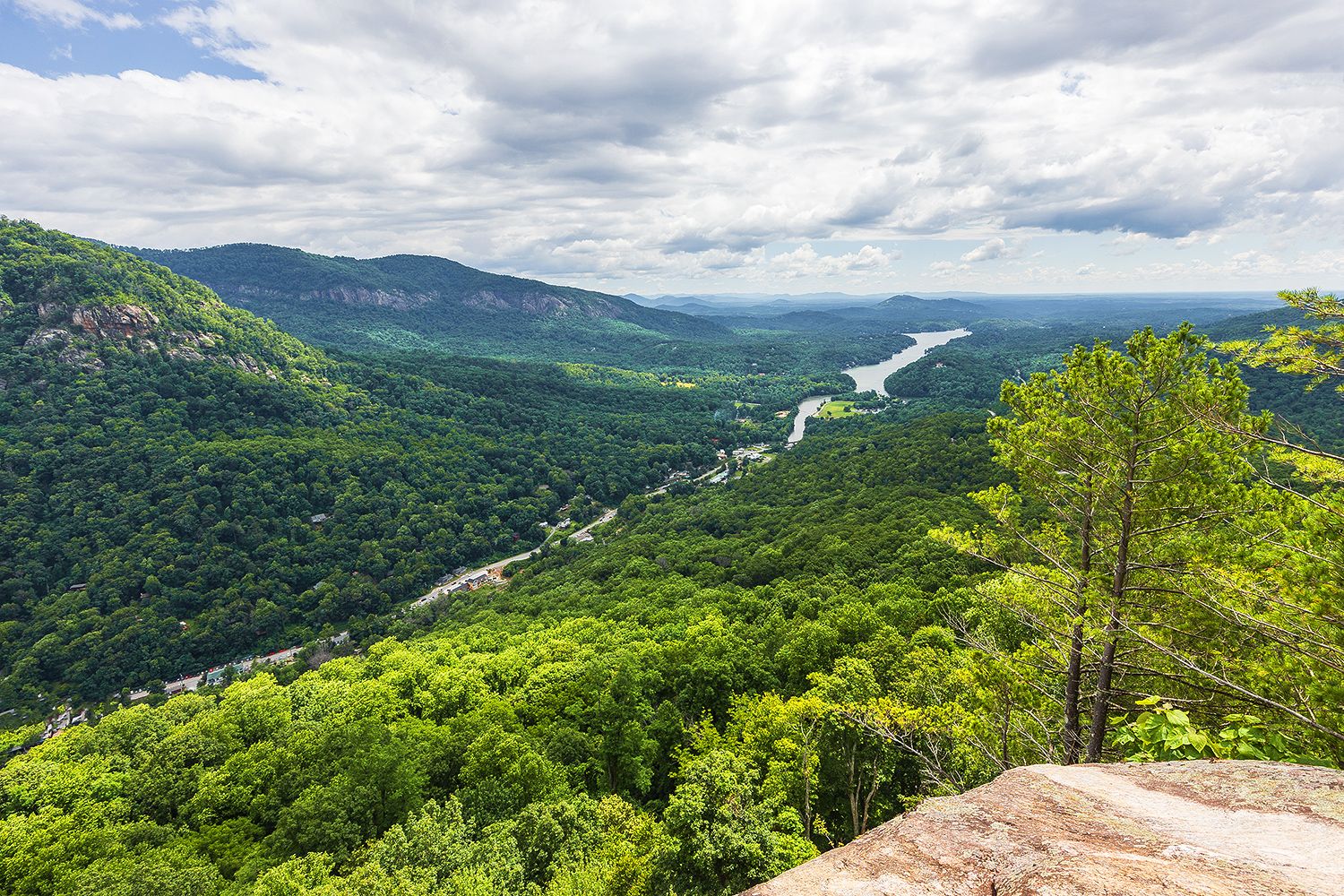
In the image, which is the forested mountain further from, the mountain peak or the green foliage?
the green foliage

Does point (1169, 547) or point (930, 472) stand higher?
point (1169, 547)

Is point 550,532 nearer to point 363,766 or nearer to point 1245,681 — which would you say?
point 363,766

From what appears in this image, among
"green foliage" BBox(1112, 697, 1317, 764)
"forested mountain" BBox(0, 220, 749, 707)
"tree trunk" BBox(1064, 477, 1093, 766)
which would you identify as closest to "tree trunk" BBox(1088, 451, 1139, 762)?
"tree trunk" BBox(1064, 477, 1093, 766)

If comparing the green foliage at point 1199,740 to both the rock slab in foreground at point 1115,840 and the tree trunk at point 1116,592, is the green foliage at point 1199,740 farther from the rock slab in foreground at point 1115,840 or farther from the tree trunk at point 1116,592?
the tree trunk at point 1116,592

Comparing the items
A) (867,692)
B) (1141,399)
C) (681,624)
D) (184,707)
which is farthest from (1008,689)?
(184,707)

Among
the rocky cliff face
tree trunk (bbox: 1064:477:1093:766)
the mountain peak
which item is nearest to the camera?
tree trunk (bbox: 1064:477:1093:766)
